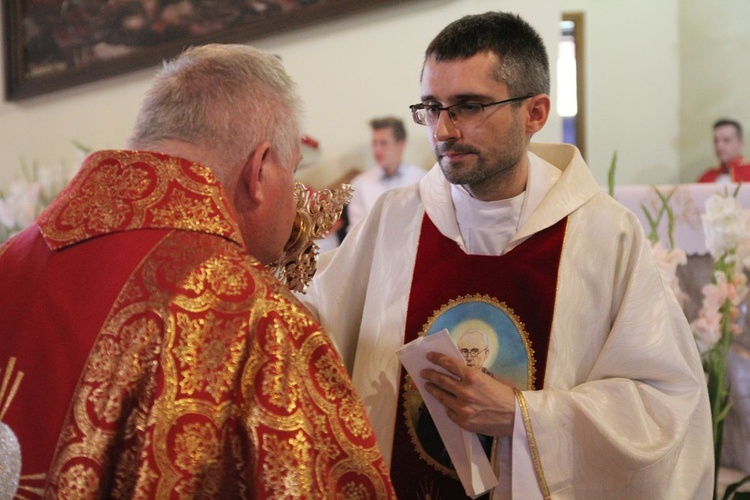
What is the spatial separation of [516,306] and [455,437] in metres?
0.39

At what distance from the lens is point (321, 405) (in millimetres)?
1333

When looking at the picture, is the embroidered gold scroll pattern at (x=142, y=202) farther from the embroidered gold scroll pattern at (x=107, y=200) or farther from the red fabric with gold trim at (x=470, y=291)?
the red fabric with gold trim at (x=470, y=291)

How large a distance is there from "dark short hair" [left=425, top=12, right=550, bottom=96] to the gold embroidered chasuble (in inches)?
41.1

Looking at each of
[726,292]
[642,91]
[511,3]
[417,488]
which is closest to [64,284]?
[417,488]

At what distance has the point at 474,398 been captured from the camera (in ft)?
6.64

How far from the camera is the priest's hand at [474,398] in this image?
2.01 m

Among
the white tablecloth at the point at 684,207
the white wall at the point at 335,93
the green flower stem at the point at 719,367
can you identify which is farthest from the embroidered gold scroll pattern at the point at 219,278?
the white wall at the point at 335,93

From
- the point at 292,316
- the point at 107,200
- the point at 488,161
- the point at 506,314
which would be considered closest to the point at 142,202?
the point at 107,200

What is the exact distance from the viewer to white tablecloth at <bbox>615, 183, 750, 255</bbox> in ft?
11.1

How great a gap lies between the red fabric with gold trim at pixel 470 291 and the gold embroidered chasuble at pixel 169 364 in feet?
3.17

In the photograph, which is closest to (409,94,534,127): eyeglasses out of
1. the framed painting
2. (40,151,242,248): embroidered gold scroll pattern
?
(40,151,242,248): embroidered gold scroll pattern

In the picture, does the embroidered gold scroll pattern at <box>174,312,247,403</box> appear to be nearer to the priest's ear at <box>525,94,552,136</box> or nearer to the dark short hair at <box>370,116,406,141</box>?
the priest's ear at <box>525,94,552,136</box>

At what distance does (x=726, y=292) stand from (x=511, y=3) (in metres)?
3.13

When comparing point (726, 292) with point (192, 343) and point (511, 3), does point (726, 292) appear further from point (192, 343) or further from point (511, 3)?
point (511, 3)
